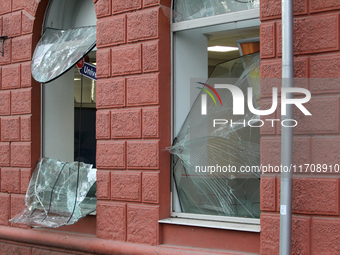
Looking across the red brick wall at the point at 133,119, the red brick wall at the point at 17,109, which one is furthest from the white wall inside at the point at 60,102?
the red brick wall at the point at 133,119

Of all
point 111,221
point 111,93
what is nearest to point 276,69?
point 111,93

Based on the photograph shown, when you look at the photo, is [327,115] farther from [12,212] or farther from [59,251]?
[12,212]

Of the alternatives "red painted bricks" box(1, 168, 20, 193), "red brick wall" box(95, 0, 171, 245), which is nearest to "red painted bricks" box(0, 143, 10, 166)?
"red painted bricks" box(1, 168, 20, 193)

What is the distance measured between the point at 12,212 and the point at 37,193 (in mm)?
600

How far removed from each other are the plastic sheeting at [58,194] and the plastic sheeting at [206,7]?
7.74 feet

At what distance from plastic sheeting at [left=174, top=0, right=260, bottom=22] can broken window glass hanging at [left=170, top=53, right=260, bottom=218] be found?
0.56 meters

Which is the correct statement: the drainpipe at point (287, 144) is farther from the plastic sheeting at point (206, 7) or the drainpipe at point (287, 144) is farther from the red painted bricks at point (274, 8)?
the plastic sheeting at point (206, 7)

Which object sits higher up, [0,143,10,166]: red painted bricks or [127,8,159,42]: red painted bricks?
[127,8,159,42]: red painted bricks

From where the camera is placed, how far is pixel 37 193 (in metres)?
6.59

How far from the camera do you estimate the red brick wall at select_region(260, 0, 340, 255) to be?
413 cm

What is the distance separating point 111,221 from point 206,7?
2766 mm

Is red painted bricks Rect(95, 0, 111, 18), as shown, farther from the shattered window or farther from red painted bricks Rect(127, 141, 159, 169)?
red painted bricks Rect(127, 141, 159, 169)

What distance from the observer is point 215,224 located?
5.00 m

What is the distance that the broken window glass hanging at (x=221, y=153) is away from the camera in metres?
4.98
